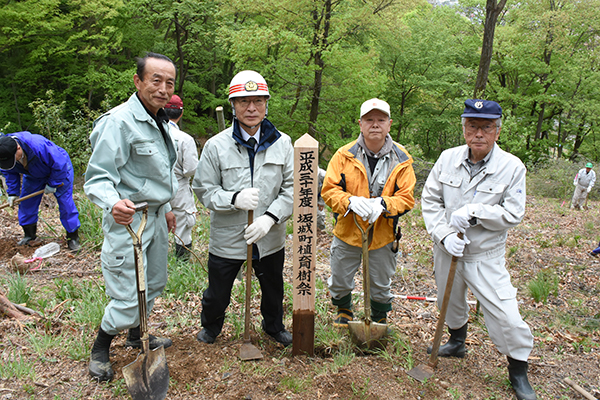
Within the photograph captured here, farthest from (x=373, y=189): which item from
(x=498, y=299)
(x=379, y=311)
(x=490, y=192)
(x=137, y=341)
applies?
(x=137, y=341)

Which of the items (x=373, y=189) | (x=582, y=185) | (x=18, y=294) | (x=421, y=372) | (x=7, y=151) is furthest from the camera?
(x=582, y=185)

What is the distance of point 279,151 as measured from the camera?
3158 mm

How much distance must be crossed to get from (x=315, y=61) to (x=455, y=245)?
11.3 meters

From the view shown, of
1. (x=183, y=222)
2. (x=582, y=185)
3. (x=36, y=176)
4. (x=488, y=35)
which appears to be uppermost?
(x=488, y=35)

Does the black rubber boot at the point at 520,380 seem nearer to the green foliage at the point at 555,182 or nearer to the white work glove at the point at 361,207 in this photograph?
the white work glove at the point at 361,207

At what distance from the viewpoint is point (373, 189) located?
3.30m

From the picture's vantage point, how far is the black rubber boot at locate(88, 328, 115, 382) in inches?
113

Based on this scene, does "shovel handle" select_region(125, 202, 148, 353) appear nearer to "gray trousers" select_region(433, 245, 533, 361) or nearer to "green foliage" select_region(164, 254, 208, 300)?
"green foliage" select_region(164, 254, 208, 300)

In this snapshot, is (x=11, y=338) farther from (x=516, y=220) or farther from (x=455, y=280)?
(x=516, y=220)

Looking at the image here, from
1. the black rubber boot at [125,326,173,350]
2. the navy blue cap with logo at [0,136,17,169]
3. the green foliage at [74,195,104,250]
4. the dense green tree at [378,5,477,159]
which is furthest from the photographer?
the dense green tree at [378,5,477,159]

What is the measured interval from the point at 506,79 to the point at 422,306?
24.8 metres

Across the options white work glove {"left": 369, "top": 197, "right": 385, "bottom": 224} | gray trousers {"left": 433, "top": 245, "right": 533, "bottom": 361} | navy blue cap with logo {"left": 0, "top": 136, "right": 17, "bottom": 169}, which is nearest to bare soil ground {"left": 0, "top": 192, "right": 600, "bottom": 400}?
gray trousers {"left": 433, "top": 245, "right": 533, "bottom": 361}

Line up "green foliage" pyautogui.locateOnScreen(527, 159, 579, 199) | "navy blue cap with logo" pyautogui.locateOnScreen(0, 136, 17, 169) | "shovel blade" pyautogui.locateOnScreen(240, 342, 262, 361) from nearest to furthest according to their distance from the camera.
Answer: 1. "shovel blade" pyautogui.locateOnScreen(240, 342, 262, 361)
2. "navy blue cap with logo" pyautogui.locateOnScreen(0, 136, 17, 169)
3. "green foliage" pyautogui.locateOnScreen(527, 159, 579, 199)

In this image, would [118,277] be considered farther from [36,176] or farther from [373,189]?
[36,176]
